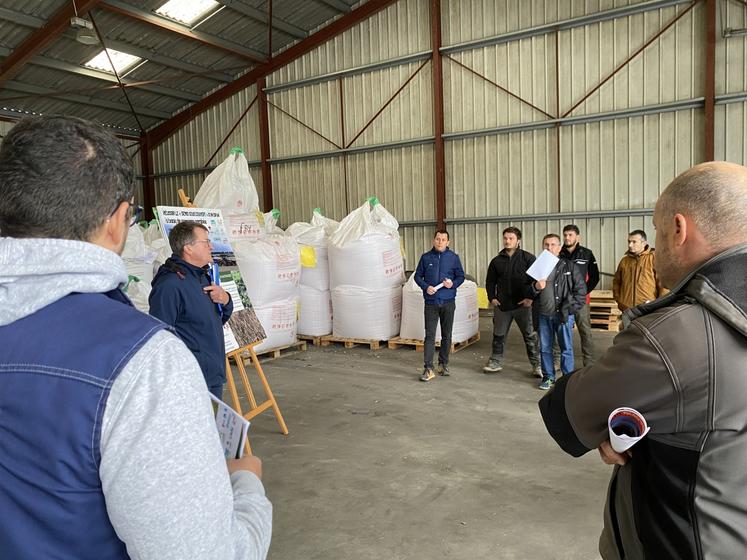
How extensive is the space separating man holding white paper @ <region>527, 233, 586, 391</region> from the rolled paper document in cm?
412

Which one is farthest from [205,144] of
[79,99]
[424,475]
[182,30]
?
[424,475]

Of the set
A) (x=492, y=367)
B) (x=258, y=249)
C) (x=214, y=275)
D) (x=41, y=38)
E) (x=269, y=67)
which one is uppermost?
(x=269, y=67)

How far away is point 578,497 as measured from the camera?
10.0 feet

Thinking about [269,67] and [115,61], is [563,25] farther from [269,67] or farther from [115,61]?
[115,61]

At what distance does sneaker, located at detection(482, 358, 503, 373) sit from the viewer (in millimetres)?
5798

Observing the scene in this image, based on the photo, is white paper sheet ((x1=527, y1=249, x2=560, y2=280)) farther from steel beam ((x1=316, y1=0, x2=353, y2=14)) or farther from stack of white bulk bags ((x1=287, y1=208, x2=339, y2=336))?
steel beam ((x1=316, y1=0, x2=353, y2=14))

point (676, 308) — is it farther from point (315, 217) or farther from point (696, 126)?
point (696, 126)

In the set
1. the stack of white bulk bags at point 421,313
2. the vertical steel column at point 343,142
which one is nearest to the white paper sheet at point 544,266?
the stack of white bulk bags at point 421,313

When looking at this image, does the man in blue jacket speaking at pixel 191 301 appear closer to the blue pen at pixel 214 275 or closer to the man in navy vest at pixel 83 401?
the blue pen at pixel 214 275

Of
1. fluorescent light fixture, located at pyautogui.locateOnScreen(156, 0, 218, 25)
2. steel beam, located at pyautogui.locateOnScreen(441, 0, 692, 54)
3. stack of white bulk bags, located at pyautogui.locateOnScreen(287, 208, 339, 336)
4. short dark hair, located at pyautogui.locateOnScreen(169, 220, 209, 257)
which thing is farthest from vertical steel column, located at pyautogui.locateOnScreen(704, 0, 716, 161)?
fluorescent light fixture, located at pyautogui.locateOnScreen(156, 0, 218, 25)

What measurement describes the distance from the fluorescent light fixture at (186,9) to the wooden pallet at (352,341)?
6.04 meters

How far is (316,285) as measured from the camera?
7555mm

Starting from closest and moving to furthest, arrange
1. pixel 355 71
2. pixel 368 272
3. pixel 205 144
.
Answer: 1. pixel 368 272
2. pixel 355 71
3. pixel 205 144

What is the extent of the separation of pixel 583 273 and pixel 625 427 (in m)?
4.94
